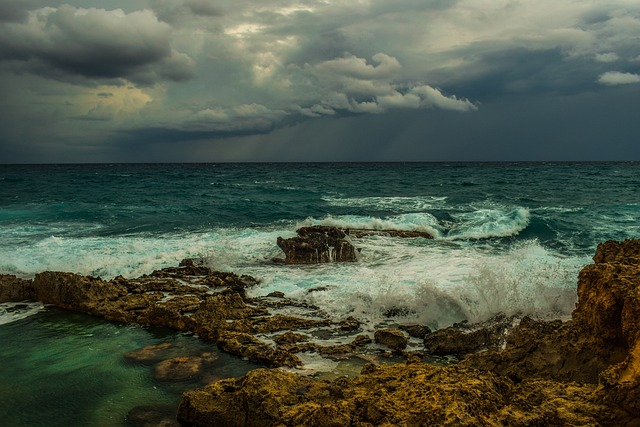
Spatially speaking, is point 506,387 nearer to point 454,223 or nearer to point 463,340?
point 463,340

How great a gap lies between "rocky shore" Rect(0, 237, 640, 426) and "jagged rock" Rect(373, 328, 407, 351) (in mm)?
18

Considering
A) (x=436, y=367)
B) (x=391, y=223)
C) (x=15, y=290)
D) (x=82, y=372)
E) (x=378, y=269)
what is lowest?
(x=82, y=372)

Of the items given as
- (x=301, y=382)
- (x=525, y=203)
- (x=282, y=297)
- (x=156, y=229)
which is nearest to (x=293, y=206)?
(x=156, y=229)

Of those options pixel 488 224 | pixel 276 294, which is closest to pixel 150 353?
pixel 276 294

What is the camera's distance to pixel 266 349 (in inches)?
321

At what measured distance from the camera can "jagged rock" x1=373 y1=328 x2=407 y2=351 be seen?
8.30 m

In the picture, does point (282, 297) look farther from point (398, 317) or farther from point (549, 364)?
point (549, 364)

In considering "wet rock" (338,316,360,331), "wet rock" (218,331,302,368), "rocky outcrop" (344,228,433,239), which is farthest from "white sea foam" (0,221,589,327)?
"wet rock" (218,331,302,368)

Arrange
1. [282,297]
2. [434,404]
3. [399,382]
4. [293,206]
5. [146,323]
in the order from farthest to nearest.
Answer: [293,206] → [282,297] → [146,323] → [399,382] → [434,404]

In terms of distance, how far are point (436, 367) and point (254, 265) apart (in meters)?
10.9

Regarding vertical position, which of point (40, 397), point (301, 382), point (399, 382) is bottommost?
point (40, 397)

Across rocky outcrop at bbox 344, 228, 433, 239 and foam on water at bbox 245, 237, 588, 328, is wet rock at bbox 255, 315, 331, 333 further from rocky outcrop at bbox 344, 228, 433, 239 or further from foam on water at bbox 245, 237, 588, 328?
rocky outcrop at bbox 344, 228, 433, 239

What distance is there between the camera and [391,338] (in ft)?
27.6

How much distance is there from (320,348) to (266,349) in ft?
3.07
